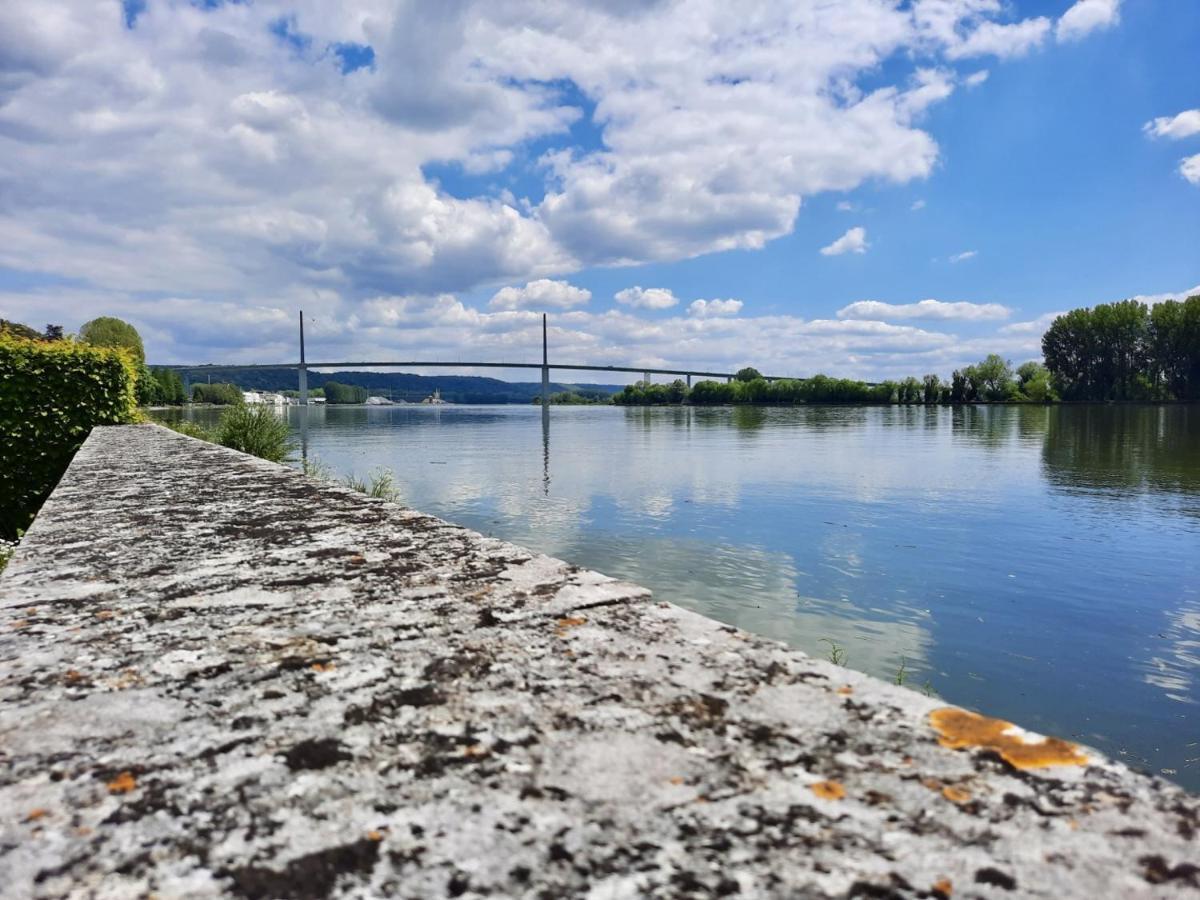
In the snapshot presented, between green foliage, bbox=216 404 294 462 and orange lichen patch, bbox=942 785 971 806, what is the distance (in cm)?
1615

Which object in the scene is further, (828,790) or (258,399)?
(258,399)

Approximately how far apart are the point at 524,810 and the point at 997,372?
446ft

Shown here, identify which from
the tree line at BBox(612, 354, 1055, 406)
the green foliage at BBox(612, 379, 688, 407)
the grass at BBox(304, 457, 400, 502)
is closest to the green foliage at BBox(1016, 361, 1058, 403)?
the tree line at BBox(612, 354, 1055, 406)

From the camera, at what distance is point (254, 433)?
16141 mm

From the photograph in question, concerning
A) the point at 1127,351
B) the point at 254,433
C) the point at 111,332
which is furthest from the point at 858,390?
the point at 254,433

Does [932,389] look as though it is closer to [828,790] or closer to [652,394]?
[652,394]

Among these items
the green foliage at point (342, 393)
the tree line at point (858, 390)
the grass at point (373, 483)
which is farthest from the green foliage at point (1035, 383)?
the green foliage at point (342, 393)

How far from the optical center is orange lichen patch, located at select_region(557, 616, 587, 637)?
1732mm

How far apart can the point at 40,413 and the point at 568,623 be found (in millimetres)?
12337

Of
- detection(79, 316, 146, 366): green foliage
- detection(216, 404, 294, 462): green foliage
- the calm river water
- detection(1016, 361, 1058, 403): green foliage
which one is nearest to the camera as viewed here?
the calm river water

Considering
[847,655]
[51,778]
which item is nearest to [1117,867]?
[51,778]

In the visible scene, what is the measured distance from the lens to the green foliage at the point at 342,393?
184325 mm

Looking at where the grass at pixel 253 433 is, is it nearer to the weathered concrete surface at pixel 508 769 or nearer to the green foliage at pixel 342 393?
the weathered concrete surface at pixel 508 769

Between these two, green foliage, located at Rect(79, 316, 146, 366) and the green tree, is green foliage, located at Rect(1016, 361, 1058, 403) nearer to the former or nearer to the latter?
the green tree
